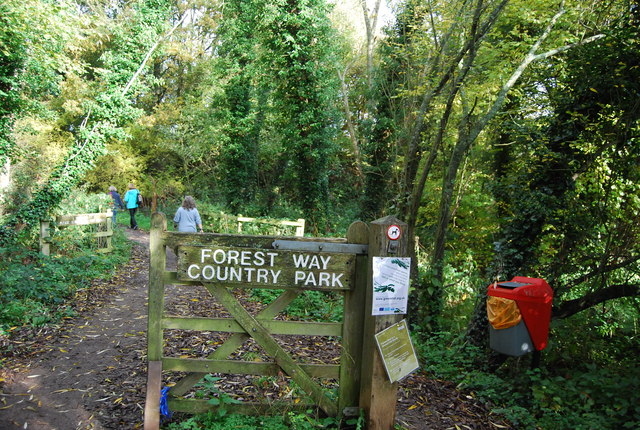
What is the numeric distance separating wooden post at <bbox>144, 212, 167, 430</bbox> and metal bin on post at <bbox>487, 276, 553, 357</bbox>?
3.52 m

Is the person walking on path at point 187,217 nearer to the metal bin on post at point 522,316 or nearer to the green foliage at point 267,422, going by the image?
the green foliage at point 267,422

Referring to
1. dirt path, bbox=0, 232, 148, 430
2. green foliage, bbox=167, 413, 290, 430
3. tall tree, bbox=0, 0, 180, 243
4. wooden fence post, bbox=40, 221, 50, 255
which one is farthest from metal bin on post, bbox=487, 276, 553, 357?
tall tree, bbox=0, 0, 180, 243

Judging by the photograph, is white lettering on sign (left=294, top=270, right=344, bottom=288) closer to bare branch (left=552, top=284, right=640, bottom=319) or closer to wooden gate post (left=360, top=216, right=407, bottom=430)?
wooden gate post (left=360, top=216, right=407, bottom=430)

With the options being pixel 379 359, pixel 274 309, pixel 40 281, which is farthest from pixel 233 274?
pixel 40 281

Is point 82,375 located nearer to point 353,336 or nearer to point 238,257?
point 238,257

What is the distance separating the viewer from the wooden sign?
3.36 metres

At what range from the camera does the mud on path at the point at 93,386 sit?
13.1 feet

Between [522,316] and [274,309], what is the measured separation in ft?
9.31

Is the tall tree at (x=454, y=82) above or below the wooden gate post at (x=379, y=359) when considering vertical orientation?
above

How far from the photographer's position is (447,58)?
24.9 ft

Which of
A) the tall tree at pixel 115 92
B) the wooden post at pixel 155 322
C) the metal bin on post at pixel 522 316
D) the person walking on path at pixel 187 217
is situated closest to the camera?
the wooden post at pixel 155 322

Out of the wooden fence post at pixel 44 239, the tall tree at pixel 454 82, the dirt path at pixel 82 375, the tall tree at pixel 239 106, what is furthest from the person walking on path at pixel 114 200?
the tall tree at pixel 454 82

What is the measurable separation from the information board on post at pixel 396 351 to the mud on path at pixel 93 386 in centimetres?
98

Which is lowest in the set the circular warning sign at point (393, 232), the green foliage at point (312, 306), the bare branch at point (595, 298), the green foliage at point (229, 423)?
the green foliage at point (312, 306)
